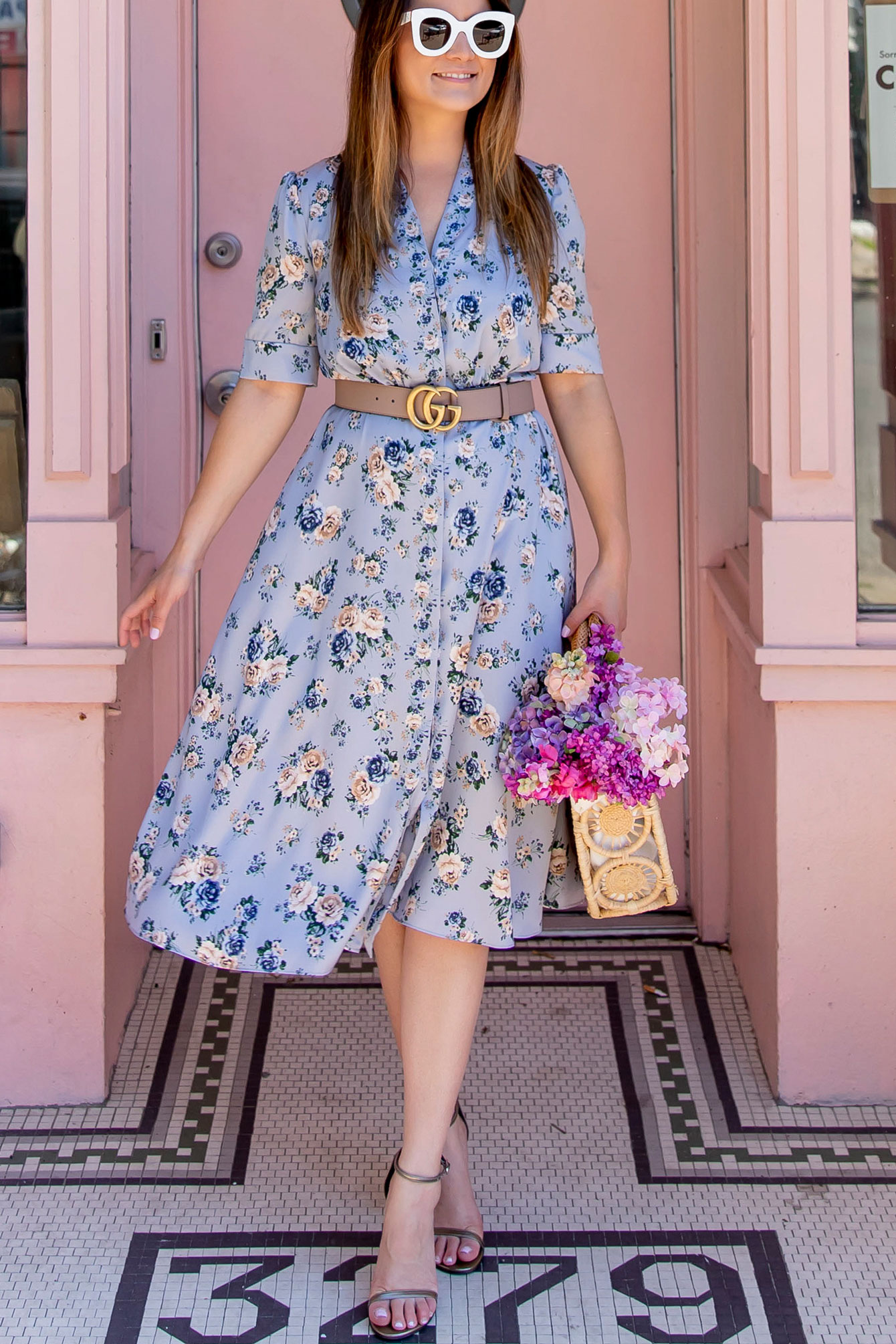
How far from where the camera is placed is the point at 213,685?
221 cm

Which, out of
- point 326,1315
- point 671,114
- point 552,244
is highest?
point 671,114

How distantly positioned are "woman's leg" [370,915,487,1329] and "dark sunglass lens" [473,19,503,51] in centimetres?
117

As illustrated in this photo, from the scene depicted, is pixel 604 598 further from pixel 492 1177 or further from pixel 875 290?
pixel 492 1177

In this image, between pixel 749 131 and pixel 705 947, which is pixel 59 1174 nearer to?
pixel 705 947

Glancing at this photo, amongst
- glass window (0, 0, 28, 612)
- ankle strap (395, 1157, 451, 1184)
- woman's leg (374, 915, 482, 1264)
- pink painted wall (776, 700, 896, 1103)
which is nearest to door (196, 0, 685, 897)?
glass window (0, 0, 28, 612)

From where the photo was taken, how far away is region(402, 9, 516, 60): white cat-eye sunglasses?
2.05 m

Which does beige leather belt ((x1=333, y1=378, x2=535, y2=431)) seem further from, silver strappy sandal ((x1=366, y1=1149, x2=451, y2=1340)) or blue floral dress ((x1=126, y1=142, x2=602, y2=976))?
silver strappy sandal ((x1=366, y1=1149, x2=451, y2=1340))

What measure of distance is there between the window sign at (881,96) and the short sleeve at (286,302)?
0.95 meters

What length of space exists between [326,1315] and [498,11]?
1750 millimetres

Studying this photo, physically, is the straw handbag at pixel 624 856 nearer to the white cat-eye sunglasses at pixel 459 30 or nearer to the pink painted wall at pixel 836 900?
the pink painted wall at pixel 836 900

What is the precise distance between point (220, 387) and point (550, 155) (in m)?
0.78

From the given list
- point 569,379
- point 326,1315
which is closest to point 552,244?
point 569,379

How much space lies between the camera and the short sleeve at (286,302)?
7.24ft

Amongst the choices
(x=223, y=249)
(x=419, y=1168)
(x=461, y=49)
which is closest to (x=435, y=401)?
(x=461, y=49)
